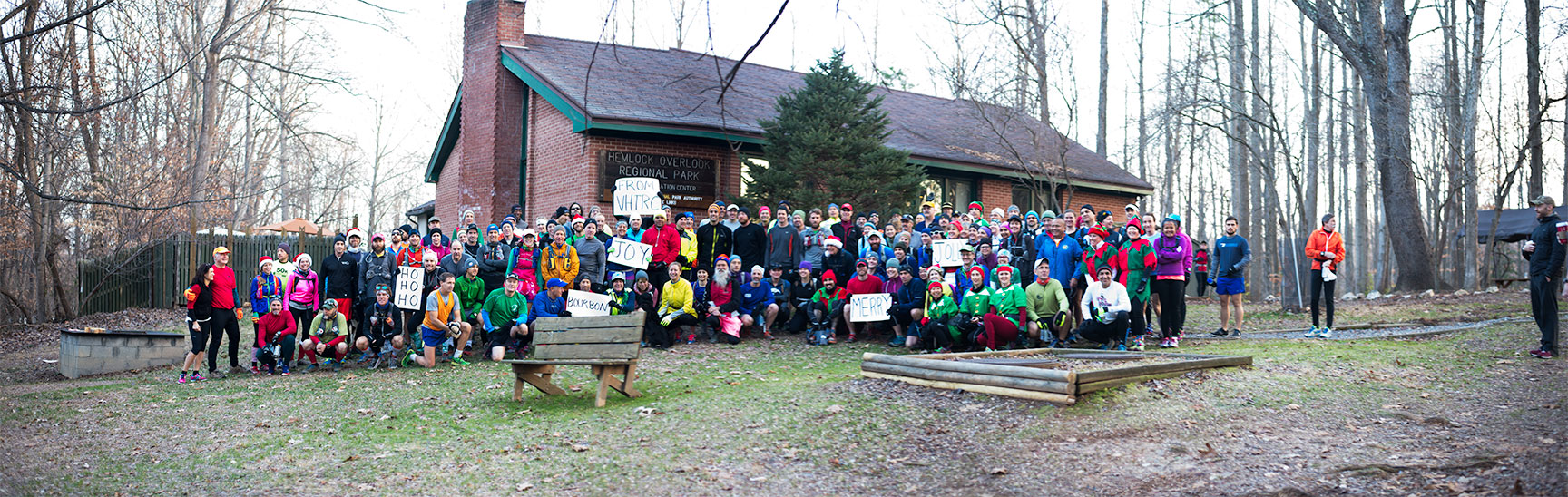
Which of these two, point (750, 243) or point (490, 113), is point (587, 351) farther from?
point (490, 113)

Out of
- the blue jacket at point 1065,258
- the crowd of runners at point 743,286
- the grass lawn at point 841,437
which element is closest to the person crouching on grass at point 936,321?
the crowd of runners at point 743,286

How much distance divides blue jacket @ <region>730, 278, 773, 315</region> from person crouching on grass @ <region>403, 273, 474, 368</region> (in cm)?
366

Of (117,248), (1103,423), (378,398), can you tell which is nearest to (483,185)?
(117,248)

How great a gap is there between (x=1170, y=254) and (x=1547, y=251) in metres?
3.42

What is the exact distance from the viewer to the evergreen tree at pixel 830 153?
1711 cm

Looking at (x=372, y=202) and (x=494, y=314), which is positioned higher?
(x=372, y=202)

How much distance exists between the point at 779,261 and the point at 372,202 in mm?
43066

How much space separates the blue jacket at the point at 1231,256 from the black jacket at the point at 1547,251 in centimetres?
315

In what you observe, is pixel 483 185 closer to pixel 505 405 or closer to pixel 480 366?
pixel 480 366

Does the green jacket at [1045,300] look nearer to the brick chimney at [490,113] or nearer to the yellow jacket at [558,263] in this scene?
the yellow jacket at [558,263]

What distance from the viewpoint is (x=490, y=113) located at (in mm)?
21281

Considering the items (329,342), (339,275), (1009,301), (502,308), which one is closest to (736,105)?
(502,308)

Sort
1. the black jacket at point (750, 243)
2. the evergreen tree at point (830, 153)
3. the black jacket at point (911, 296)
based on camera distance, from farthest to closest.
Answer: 1. the evergreen tree at point (830, 153)
2. the black jacket at point (750, 243)
3. the black jacket at point (911, 296)

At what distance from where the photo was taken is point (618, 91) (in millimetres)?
19969
